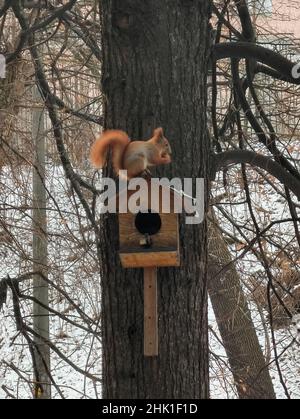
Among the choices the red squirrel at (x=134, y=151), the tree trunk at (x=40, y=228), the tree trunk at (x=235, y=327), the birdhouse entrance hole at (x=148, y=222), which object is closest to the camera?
the red squirrel at (x=134, y=151)

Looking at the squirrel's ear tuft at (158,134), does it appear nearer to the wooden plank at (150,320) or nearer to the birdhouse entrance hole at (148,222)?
the birdhouse entrance hole at (148,222)

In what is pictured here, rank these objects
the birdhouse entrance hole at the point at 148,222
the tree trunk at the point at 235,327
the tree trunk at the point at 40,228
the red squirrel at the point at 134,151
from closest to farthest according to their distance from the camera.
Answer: the red squirrel at the point at 134,151 < the birdhouse entrance hole at the point at 148,222 < the tree trunk at the point at 40,228 < the tree trunk at the point at 235,327

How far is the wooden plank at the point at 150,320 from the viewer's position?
104 inches

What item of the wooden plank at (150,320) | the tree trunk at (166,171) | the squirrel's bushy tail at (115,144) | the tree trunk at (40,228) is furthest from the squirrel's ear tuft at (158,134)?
the tree trunk at (40,228)

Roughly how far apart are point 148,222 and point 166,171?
0.73 ft

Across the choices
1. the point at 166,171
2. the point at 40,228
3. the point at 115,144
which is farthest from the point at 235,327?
the point at 115,144

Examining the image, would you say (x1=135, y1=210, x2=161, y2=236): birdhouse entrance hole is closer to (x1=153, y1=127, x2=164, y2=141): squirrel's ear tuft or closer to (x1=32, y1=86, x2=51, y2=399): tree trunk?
(x1=153, y1=127, x2=164, y2=141): squirrel's ear tuft

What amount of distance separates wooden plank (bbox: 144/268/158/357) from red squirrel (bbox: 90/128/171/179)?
0.41 metres

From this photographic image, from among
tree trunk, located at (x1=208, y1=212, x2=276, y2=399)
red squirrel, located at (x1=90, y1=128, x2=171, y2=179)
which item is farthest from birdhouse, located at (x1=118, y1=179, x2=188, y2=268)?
tree trunk, located at (x1=208, y1=212, x2=276, y2=399)

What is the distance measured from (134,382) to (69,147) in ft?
8.29

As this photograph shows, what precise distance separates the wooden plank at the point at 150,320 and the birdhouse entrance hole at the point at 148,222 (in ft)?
0.64

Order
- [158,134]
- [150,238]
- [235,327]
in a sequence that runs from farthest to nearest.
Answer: [235,327] < [150,238] < [158,134]

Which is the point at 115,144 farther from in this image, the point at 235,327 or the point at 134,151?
the point at 235,327

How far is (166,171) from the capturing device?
2.87 metres
